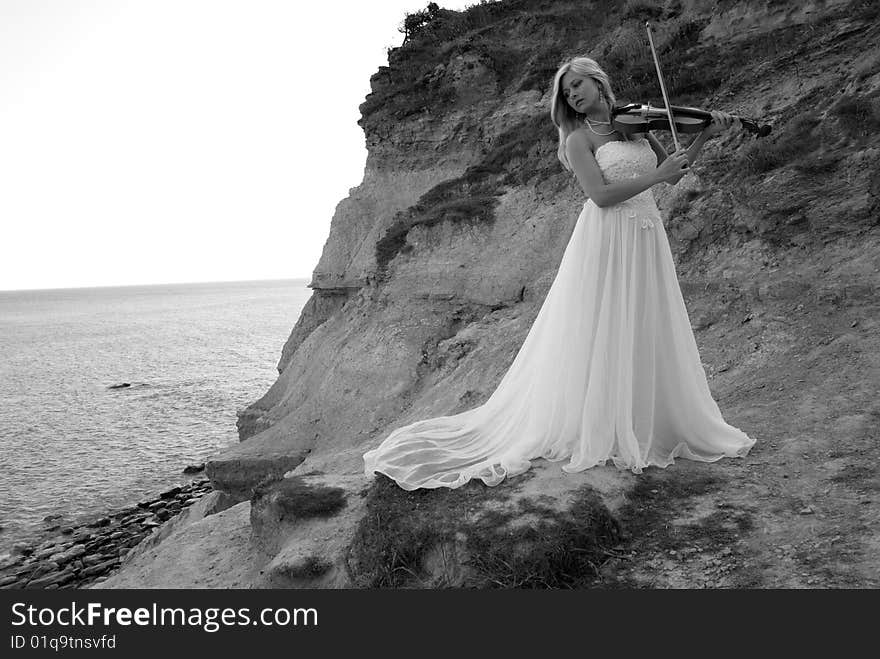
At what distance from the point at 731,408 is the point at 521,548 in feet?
12.6

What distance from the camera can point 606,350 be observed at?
5258 mm

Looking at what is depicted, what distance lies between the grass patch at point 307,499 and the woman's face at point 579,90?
3.97 m

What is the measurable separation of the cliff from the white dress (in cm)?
29

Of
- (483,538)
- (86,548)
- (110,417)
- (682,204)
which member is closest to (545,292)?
(682,204)

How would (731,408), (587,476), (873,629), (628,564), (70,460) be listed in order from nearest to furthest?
(873,629) → (628,564) → (587,476) → (731,408) → (70,460)

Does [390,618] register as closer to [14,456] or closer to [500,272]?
[500,272]

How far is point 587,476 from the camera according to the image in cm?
493

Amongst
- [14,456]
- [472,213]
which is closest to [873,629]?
[472,213]

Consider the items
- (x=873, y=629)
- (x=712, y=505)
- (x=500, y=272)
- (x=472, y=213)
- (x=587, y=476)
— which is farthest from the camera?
(x=472, y=213)

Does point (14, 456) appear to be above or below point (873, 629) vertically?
below

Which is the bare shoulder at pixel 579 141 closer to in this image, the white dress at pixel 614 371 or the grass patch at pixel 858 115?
the white dress at pixel 614 371

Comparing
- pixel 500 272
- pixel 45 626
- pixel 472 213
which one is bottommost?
pixel 45 626

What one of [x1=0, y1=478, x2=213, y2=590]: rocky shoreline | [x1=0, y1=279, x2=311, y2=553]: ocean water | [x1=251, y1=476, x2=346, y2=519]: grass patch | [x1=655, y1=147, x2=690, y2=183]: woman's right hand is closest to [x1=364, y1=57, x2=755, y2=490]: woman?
[x1=655, y1=147, x2=690, y2=183]: woman's right hand

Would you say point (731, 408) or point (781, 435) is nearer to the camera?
A: point (781, 435)
